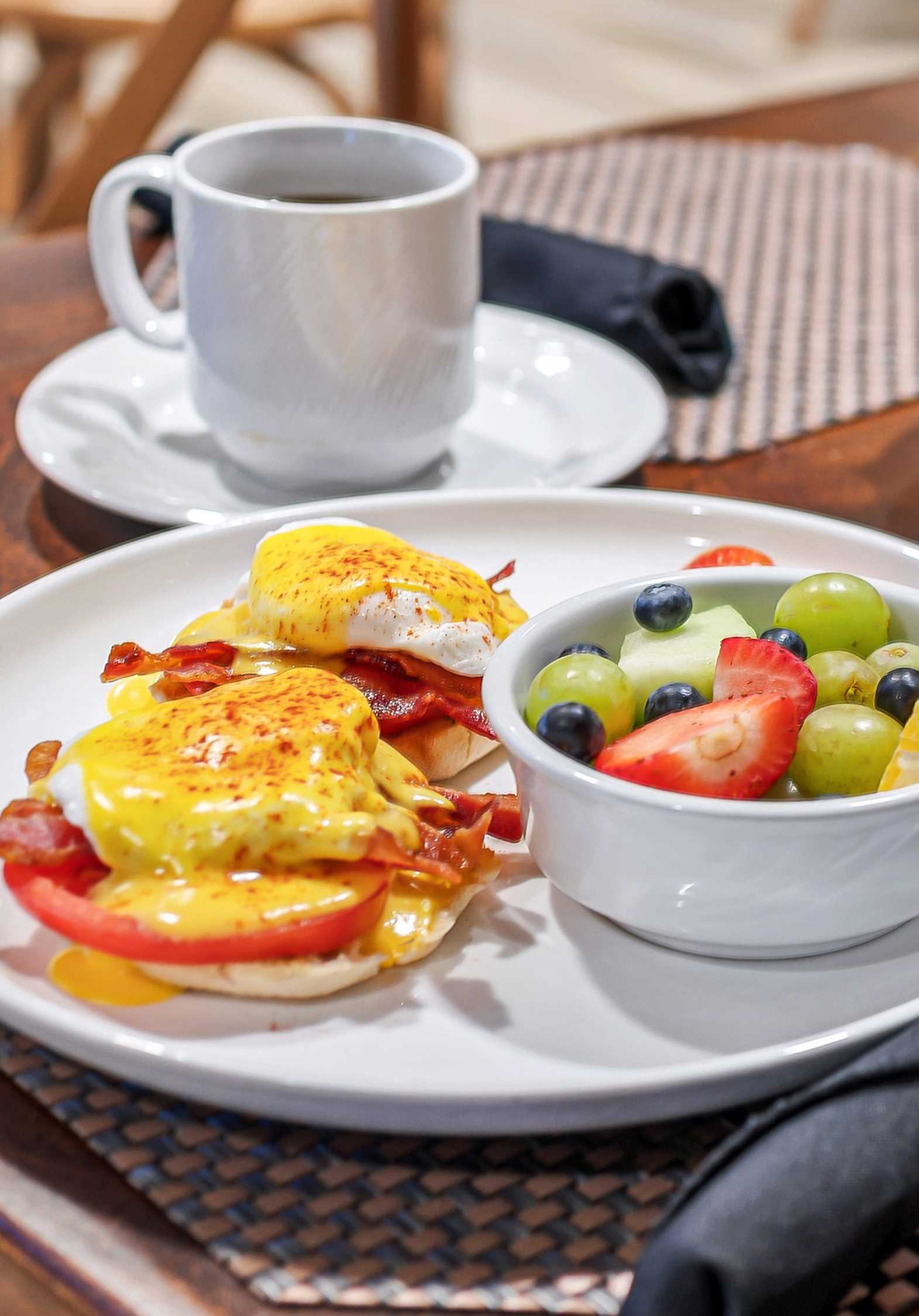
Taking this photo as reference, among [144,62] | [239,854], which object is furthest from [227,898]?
[144,62]

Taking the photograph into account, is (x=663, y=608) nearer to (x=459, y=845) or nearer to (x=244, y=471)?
(x=459, y=845)

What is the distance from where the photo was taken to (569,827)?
77 cm

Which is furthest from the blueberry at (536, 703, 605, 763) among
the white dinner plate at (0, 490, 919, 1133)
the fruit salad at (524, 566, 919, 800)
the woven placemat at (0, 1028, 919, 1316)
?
the woven placemat at (0, 1028, 919, 1316)

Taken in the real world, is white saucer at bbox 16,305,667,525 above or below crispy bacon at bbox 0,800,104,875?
below

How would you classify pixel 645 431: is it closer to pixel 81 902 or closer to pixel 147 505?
pixel 147 505

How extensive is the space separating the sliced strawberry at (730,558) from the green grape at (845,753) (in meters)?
0.28

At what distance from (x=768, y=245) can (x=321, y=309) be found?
0.95m

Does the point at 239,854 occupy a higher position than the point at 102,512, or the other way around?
the point at 239,854

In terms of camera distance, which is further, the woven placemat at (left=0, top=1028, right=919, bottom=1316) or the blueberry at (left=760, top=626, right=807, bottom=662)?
the blueberry at (left=760, top=626, right=807, bottom=662)

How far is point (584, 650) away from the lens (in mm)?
876

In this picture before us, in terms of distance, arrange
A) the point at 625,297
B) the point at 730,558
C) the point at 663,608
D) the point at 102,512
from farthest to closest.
Result: 1. the point at 625,297
2. the point at 102,512
3. the point at 730,558
4. the point at 663,608

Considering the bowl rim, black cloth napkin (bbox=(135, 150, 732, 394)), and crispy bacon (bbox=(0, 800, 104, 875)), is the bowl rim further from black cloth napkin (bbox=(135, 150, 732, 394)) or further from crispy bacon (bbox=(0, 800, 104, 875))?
black cloth napkin (bbox=(135, 150, 732, 394))

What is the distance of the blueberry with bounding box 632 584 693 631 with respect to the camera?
896 millimetres

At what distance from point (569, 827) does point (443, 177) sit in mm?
802
